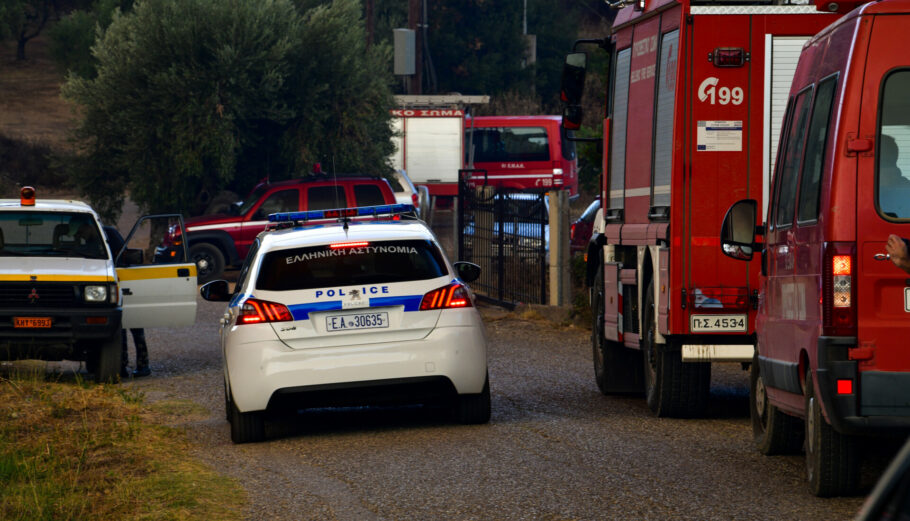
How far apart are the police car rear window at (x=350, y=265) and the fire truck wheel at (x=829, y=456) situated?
358 cm

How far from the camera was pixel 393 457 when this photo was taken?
9.64 m

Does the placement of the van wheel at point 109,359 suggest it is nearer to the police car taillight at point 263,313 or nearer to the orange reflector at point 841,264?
the police car taillight at point 263,313

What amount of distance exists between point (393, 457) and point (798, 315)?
290 cm

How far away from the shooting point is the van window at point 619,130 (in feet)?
41.0

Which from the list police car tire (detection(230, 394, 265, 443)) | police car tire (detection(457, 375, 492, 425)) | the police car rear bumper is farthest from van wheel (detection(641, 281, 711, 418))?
police car tire (detection(230, 394, 265, 443))

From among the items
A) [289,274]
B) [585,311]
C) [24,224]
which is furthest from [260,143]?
[289,274]

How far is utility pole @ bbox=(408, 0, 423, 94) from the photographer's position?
4375 cm

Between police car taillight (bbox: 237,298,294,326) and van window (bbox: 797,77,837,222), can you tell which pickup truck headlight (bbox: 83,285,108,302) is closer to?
police car taillight (bbox: 237,298,294,326)

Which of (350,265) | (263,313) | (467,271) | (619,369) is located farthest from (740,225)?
(619,369)

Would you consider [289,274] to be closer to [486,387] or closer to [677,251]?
[486,387]

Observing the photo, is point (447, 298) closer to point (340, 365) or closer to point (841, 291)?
point (340, 365)

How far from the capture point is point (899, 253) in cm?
688

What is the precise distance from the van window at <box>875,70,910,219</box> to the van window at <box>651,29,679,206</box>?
3476mm

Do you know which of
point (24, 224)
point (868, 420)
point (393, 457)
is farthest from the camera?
point (24, 224)
